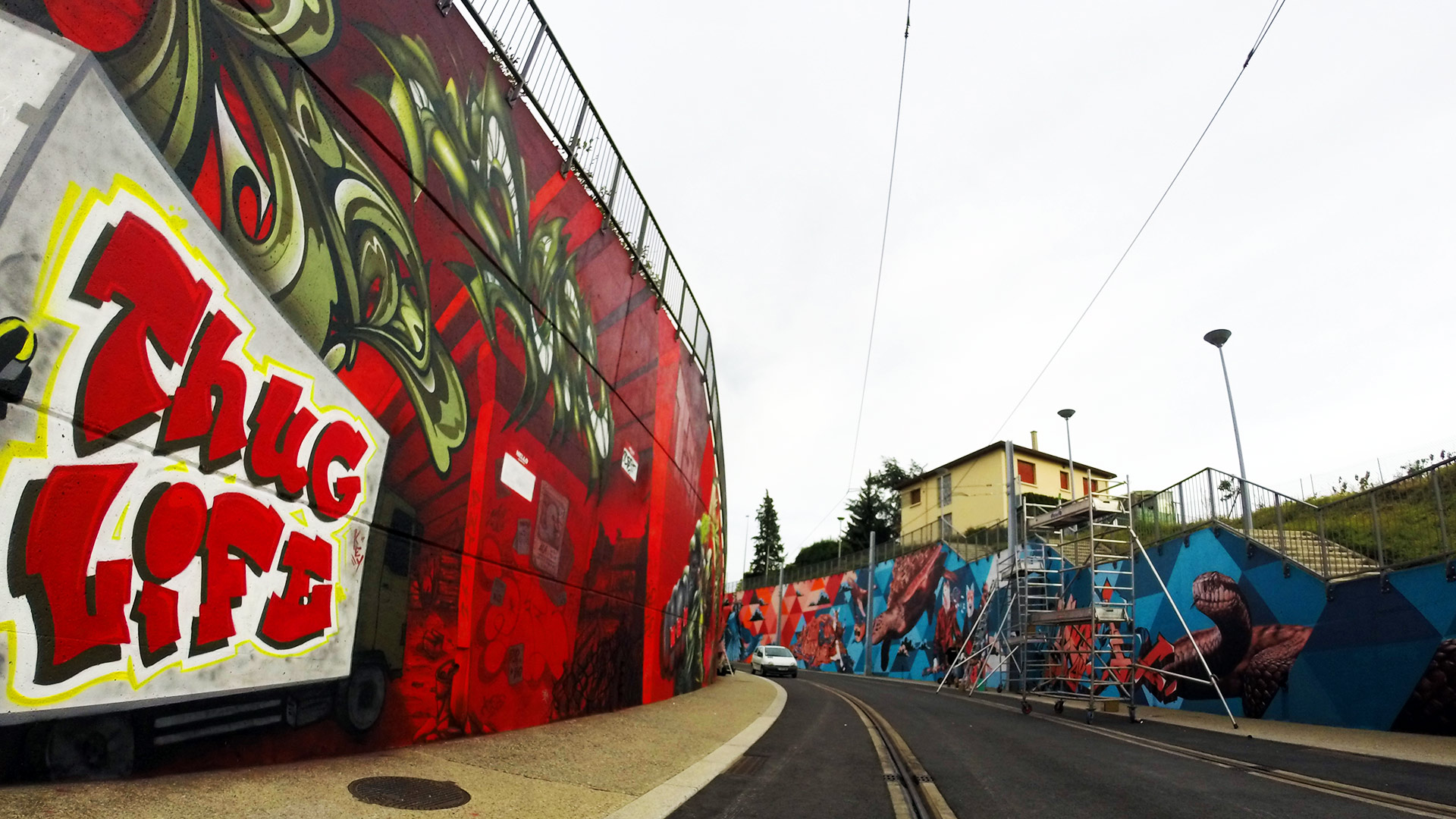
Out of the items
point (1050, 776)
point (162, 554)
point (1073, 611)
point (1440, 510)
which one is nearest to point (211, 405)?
point (162, 554)

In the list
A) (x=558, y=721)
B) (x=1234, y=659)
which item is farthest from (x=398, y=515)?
(x=1234, y=659)

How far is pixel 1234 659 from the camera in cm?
1709

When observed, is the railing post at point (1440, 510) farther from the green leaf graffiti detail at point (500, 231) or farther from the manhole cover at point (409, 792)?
the manhole cover at point (409, 792)

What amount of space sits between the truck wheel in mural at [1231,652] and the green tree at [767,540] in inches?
3166

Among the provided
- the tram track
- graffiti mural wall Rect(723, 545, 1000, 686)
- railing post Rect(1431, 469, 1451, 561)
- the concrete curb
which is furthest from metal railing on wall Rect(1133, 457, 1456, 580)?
the concrete curb

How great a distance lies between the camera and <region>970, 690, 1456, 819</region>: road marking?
601 centimetres

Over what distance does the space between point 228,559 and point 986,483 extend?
1856 inches

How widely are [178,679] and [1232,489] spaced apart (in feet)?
65.5

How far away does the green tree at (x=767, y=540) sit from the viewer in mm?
100000

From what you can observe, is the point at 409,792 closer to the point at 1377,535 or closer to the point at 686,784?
the point at 686,784

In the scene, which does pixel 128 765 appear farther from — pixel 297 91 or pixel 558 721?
pixel 558 721

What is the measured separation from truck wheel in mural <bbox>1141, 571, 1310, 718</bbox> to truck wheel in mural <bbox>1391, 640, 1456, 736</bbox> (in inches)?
101

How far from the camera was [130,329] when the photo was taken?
4.47m

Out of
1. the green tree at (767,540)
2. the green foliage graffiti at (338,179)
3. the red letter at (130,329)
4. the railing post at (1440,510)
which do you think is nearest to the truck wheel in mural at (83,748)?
the red letter at (130,329)
